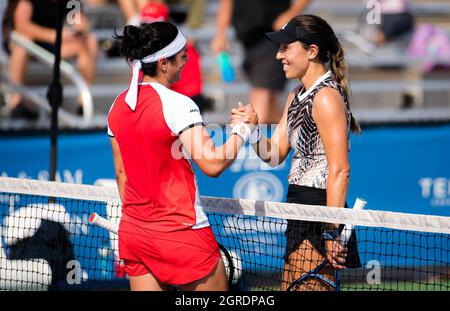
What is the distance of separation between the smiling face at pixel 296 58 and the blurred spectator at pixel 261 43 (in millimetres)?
4170

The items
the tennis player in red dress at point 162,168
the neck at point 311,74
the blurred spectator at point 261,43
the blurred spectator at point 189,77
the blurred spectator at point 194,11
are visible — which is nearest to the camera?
the tennis player in red dress at point 162,168

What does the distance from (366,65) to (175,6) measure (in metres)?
2.43

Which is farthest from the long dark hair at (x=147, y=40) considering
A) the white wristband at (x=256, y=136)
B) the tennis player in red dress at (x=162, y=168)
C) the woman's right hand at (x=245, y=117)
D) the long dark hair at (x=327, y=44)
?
the long dark hair at (x=327, y=44)

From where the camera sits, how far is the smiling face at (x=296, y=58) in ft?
15.5

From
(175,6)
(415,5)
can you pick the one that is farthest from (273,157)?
(415,5)

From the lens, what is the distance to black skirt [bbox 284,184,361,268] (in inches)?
184

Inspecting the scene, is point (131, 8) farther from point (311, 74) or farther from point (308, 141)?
point (308, 141)

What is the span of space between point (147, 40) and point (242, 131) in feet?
2.15

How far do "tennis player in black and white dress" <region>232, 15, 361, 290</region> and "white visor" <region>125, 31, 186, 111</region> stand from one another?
2.12 ft

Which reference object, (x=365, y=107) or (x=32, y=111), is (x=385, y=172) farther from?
(x=32, y=111)

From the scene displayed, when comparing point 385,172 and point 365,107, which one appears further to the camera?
point 365,107

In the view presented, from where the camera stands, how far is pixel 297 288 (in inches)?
183

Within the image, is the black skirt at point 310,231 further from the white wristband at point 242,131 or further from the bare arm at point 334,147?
the white wristband at point 242,131

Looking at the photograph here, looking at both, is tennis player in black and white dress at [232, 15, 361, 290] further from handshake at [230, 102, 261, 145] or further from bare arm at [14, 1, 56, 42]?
bare arm at [14, 1, 56, 42]
